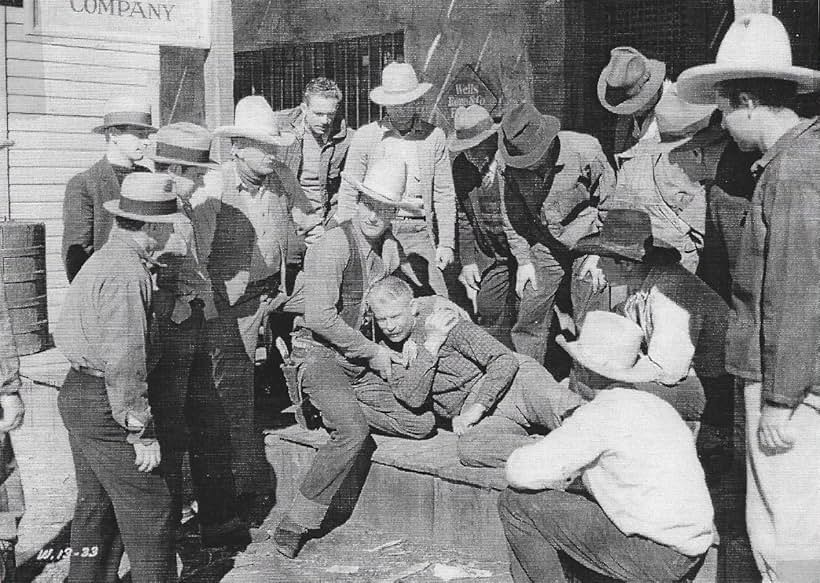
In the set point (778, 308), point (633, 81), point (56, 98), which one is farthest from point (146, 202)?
point (56, 98)

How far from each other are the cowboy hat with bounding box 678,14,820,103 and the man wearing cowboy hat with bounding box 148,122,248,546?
2.60 metres

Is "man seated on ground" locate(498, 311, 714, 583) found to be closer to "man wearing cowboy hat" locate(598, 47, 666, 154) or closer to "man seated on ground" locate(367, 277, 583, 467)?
"man seated on ground" locate(367, 277, 583, 467)

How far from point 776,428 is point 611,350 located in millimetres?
661

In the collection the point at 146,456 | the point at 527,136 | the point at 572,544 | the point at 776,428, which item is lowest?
the point at 572,544

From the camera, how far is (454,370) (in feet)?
19.0

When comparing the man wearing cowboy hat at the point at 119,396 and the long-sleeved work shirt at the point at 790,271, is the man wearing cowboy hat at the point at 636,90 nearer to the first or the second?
the long-sleeved work shirt at the point at 790,271

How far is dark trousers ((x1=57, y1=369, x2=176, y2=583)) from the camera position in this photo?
14.5ft

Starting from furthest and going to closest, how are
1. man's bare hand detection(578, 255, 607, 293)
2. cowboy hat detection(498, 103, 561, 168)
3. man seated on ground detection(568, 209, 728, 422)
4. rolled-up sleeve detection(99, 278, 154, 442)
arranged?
cowboy hat detection(498, 103, 561, 168) → man's bare hand detection(578, 255, 607, 293) → man seated on ground detection(568, 209, 728, 422) → rolled-up sleeve detection(99, 278, 154, 442)

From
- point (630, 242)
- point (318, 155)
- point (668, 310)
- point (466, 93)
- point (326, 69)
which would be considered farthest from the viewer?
point (326, 69)

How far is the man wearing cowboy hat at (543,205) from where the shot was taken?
6.47 m

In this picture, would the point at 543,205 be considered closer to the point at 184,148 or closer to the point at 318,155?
the point at 318,155

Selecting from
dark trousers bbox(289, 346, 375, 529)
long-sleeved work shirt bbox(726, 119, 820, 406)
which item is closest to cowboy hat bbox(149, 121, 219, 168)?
dark trousers bbox(289, 346, 375, 529)

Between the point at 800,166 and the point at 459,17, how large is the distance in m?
7.00

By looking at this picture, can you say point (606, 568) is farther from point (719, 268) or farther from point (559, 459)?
point (719, 268)
